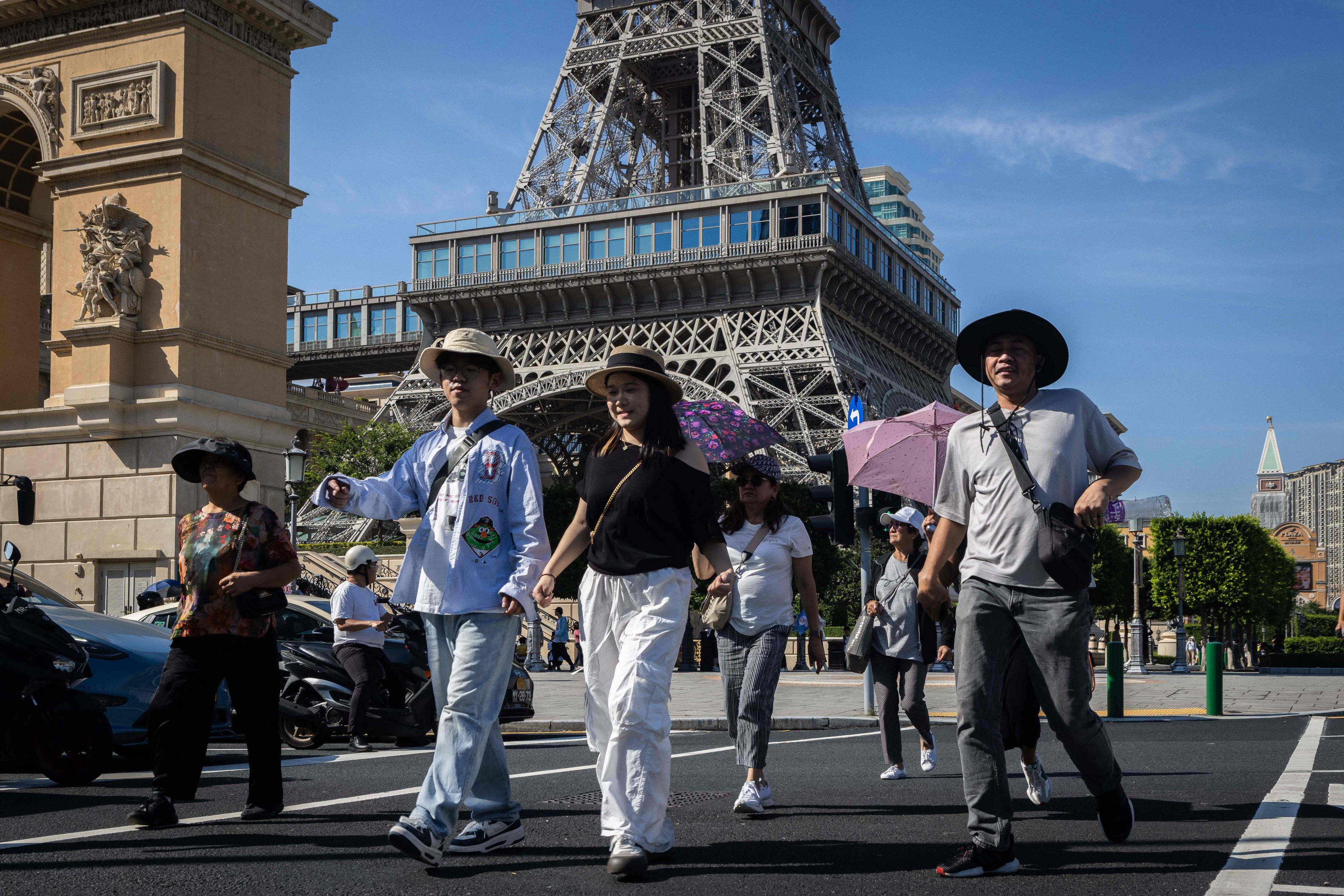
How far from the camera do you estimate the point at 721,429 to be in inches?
416

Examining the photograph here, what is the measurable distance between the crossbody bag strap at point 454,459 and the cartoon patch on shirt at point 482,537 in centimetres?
21

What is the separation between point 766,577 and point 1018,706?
1.42 meters

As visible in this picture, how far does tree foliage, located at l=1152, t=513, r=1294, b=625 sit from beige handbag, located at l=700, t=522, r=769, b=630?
156 feet

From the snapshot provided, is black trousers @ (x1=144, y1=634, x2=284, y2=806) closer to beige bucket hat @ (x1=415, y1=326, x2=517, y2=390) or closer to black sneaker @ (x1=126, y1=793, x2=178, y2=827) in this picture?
black sneaker @ (x1=126, y1=793, x2=178, y2=827)

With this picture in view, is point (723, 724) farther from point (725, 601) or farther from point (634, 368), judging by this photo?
point (634, 368)

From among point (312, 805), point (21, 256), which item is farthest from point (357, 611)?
point (21, 256)

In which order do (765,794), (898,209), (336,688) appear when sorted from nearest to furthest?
(765,794)
(336,688)
(898,209)

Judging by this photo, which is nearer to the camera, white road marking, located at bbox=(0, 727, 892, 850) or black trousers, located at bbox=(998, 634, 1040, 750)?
white road marking, located at bbox=(0, 727, 892, 850)

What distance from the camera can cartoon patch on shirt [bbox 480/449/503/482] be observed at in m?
5.29

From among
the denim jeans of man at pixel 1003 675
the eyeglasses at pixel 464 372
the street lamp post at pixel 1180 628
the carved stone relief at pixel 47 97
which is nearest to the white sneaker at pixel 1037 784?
the denim jeans of man at pixel 1003 675

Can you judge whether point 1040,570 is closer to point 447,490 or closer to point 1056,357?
point 1056,357

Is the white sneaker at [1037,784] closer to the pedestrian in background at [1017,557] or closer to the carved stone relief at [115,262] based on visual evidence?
the pedestrian in background at [1017,557]

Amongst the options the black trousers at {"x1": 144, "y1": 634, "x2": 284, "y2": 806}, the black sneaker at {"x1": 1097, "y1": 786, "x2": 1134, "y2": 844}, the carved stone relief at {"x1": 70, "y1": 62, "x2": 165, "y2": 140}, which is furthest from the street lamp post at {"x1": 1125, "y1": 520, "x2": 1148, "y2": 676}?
the black trousers at {"x1": 144, "y1": 634, "x2": 284, "y2": 806}

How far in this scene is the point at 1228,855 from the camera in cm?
502
